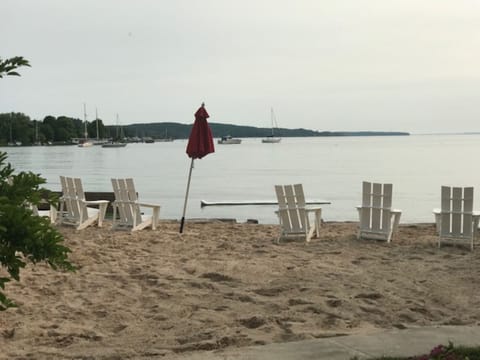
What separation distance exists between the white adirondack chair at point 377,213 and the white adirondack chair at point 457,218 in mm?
806

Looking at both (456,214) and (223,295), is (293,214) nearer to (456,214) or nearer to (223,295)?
(456,214)

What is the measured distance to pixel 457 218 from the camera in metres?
9.54

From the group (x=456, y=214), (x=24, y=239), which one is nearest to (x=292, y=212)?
(x=456, y=214)

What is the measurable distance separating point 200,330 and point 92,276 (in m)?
2.51

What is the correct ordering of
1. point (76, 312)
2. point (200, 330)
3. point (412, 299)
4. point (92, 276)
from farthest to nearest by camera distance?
point (92, 276) → point (412, 299) → point (76, 312) → point (200, 330)

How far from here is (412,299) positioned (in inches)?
243

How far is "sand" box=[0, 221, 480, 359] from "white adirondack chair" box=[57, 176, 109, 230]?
199 centimetres

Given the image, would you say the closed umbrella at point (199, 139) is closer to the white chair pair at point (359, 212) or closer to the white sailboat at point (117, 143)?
the white chair pair at point (359, 212)

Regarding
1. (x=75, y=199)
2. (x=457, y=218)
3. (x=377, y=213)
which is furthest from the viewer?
(x=75, y=199)

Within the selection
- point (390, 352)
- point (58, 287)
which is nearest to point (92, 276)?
point (58, 287)

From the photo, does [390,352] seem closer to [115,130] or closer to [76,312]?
[76,312]

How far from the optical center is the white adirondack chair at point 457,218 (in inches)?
371

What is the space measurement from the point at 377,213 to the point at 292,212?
4.54 ft

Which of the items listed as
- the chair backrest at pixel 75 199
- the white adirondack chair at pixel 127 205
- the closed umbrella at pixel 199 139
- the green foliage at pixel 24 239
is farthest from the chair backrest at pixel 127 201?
the green foliage at pixel 24 239
